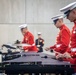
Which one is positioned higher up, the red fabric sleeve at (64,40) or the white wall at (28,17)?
the white wall at (28,17)

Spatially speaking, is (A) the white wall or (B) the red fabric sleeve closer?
(B) the red fabric sleeve

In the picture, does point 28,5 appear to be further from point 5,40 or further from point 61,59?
Answer: point 61,59

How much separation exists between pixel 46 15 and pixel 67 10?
12124 mm

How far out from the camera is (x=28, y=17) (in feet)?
53.8

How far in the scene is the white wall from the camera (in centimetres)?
1627

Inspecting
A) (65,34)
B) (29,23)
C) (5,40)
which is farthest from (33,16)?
(65,34)

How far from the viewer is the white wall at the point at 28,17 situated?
1627 centimetres

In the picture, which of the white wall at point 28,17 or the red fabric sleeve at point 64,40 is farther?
the white wall at point 28,17

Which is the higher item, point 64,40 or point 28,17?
point 28,17

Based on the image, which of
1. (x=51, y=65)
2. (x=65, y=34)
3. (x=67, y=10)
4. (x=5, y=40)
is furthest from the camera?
(x=5, y=40)

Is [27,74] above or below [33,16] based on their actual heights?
below

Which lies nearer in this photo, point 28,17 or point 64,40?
point 64,40

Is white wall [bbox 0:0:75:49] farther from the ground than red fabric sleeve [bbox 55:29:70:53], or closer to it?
farther from the ground

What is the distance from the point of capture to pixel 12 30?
16281 millimetres
